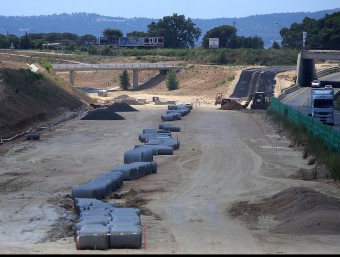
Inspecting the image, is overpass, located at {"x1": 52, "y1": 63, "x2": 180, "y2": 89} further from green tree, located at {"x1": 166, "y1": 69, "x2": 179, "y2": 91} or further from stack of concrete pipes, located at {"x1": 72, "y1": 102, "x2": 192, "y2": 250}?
stack of concrete pipes, located at {"x1": 72, "y1": 102, "x2": 192, "y2": 250}

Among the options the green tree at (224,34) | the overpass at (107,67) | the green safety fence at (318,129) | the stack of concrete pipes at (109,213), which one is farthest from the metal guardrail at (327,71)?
the green tree at (224,34)

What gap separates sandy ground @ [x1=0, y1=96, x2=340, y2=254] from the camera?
27047 mm

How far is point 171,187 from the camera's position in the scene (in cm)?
3906

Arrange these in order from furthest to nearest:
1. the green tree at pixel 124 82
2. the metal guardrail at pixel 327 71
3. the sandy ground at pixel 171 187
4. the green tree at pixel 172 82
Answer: the green tree at pixel 124 82 < the green tree at pixel 172 82 < the metal guardrail at pixel 327 71 < the sandy ground at pixel 171 187

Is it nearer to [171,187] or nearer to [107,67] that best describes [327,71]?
[107,67]

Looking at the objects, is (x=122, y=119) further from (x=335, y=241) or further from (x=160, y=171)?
(x=335, y=241)

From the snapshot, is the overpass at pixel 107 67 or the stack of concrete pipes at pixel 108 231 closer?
the stack of concrete pipes at pixel 108 231

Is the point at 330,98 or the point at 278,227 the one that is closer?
the point at 278,227

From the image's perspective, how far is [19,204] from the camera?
113ft

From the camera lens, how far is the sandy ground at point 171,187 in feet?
88.7

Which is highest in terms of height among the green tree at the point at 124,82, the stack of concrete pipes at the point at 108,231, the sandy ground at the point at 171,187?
the stack of concrete pipes at the point at 108,231

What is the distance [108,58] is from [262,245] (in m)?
140

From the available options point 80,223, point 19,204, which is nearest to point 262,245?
point 80,223

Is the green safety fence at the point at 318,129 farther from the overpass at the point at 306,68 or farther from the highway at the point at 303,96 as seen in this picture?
the overpass at the point at 306,68
